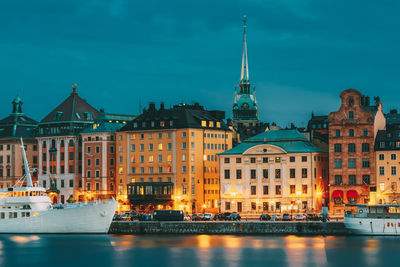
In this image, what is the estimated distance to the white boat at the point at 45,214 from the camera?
14112cm

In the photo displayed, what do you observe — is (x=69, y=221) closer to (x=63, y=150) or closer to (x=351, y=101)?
(x=351, y=101)

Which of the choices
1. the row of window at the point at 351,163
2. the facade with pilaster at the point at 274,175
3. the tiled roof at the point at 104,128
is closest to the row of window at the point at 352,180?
the row of window at the point at 351,163

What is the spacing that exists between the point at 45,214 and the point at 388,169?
5341cm

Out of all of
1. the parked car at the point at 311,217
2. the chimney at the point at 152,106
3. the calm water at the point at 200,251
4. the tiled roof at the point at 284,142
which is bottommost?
the calm water at the point at 200,251

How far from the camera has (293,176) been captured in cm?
16200

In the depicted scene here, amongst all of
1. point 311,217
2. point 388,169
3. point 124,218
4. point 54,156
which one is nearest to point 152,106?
point 54,156

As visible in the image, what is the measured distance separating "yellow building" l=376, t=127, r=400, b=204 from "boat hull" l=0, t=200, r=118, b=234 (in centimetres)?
4197

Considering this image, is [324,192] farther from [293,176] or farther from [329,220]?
[329,220]

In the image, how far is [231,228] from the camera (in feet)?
450

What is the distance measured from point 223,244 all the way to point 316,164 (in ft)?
132

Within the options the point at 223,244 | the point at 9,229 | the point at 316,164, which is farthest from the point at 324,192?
the point at 9,229

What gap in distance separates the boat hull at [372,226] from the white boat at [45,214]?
34.1 metres

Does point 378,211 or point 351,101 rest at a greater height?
point 351,101

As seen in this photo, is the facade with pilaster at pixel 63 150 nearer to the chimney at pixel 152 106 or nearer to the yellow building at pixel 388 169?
the chimney at pixel 152 106
